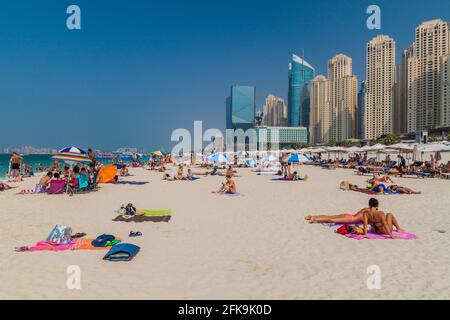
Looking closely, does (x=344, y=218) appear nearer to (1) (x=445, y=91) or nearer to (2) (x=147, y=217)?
(2) (x=147, y=217)

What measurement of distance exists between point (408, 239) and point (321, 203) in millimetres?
4299

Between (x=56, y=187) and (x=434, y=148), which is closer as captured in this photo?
(x=56, y=187)

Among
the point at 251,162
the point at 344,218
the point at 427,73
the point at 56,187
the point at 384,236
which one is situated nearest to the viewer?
the point at 384,236

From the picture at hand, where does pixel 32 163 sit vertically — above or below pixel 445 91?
below

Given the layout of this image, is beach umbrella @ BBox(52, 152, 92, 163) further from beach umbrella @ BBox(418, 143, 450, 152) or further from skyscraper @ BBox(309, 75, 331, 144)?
skyscraper @ BBox(309, 75, 331, 144)

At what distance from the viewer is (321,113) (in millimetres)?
128750

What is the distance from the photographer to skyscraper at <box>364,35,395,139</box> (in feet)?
284

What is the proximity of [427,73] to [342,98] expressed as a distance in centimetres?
4093

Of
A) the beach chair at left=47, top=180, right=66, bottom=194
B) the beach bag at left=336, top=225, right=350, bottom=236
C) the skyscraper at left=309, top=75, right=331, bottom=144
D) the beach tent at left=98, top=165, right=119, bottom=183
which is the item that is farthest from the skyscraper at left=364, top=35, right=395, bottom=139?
the beach bag at left=336, top=225, right=350, bottom=236

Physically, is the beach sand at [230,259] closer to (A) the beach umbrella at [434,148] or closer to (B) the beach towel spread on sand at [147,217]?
(B) the beach towel spread on sand at [147,217]

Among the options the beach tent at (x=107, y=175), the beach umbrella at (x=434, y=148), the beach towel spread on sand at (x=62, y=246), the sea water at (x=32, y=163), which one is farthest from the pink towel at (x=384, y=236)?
the beach umbrella at (x=434, y=148)

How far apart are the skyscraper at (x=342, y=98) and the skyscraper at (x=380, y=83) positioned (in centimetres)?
1570

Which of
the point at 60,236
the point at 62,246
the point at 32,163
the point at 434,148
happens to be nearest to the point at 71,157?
the point at 60,236
